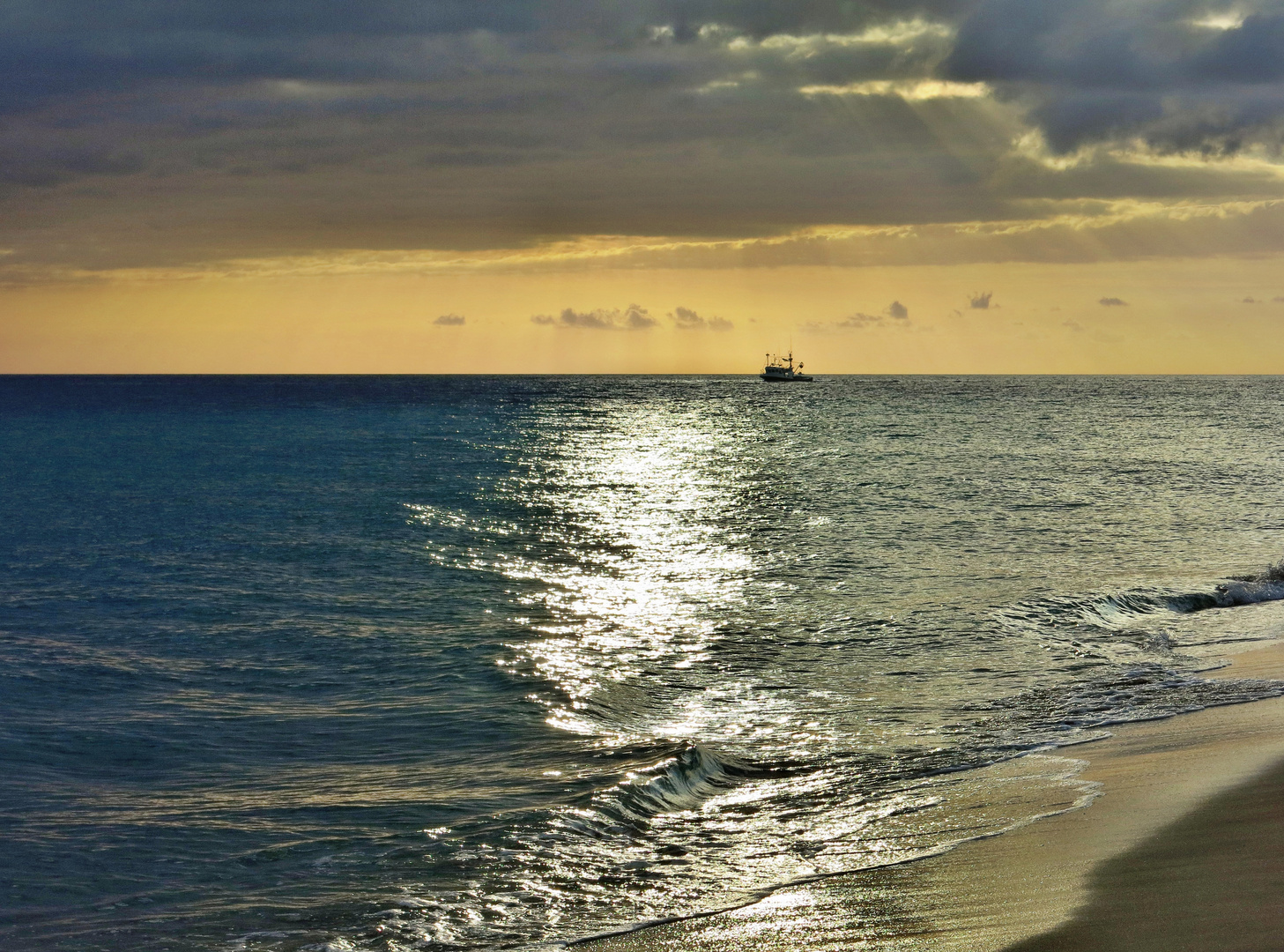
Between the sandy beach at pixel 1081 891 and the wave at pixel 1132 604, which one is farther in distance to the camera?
the wave at pixel 1132 604

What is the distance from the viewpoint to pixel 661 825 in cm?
1065

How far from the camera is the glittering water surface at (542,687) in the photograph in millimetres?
9461

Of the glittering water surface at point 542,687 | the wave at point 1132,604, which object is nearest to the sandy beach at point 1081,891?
the glittering water surface at point 542,687

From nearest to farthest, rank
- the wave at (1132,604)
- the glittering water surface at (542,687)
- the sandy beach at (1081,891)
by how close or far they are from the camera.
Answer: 1. the sandy beach at (1081,891)
2. the glittering water surface at (542,687)
3. the wave at (1132,604)

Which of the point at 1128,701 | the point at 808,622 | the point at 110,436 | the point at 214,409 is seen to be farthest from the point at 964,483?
the point at 214,409

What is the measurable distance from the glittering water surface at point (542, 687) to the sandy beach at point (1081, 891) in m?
0.49

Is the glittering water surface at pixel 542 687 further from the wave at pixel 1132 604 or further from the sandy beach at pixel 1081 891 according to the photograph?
the sandy beach at pixel 1081 891

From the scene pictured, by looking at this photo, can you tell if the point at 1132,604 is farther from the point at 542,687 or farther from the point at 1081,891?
the point at 1081,891

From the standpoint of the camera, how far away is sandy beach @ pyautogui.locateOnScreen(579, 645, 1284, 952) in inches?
291

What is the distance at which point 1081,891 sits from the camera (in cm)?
813

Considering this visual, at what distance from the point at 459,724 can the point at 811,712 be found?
498 centimetres

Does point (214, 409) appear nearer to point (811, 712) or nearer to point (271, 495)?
point (271, 495)

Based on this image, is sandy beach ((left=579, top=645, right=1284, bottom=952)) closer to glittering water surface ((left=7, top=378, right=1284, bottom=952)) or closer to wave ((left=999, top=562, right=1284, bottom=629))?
glittering water surface ((left=7, top=378, right=1284, bottom=952))

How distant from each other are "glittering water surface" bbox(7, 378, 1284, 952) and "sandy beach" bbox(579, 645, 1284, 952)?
488 mm
